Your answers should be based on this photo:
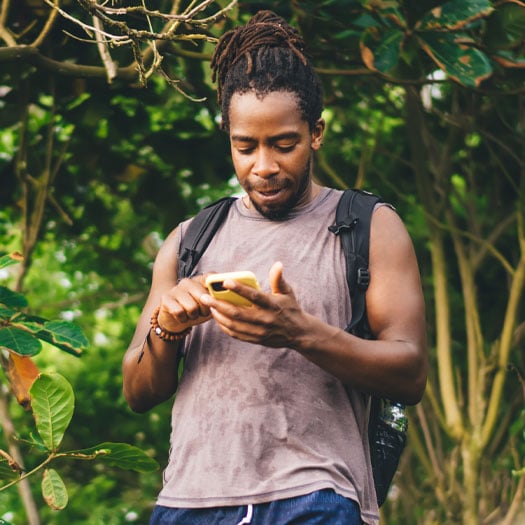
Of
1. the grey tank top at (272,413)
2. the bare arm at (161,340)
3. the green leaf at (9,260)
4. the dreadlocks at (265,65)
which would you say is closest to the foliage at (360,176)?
the dreadlocks at (265,65)

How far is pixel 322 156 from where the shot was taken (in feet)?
16.3

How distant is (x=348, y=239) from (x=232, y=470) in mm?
591

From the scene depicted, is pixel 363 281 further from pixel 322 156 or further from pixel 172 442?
pixel 322 156

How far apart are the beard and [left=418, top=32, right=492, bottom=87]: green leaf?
964 mm

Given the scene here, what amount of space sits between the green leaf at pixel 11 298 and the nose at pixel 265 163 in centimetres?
68

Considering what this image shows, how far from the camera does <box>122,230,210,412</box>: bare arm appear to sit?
6.89 feet

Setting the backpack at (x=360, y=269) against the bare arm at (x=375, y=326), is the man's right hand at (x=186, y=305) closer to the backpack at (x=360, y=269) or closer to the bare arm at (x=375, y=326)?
the bare arm at (x=375, y=326)

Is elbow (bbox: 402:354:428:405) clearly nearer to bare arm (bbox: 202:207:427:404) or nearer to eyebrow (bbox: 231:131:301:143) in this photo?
bare arm (bbox: 202:207:427:404)

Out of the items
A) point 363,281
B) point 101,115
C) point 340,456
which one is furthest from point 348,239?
point 101,115

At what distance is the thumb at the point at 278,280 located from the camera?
6.30 ft

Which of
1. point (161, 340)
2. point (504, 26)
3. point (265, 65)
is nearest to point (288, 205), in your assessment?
point (265, 65)

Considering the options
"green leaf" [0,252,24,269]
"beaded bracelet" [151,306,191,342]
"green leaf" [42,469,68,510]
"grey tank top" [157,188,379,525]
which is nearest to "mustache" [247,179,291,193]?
"grey tank top" [157,188,379,525]

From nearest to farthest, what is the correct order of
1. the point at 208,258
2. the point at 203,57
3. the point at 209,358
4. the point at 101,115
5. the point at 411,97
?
the point at 209,358 < the point at 208,258 < the point at 203,57 < the point at 101,115 < the point at 411,97

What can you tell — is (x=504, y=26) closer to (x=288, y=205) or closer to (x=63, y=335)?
(x=288, y=205)
